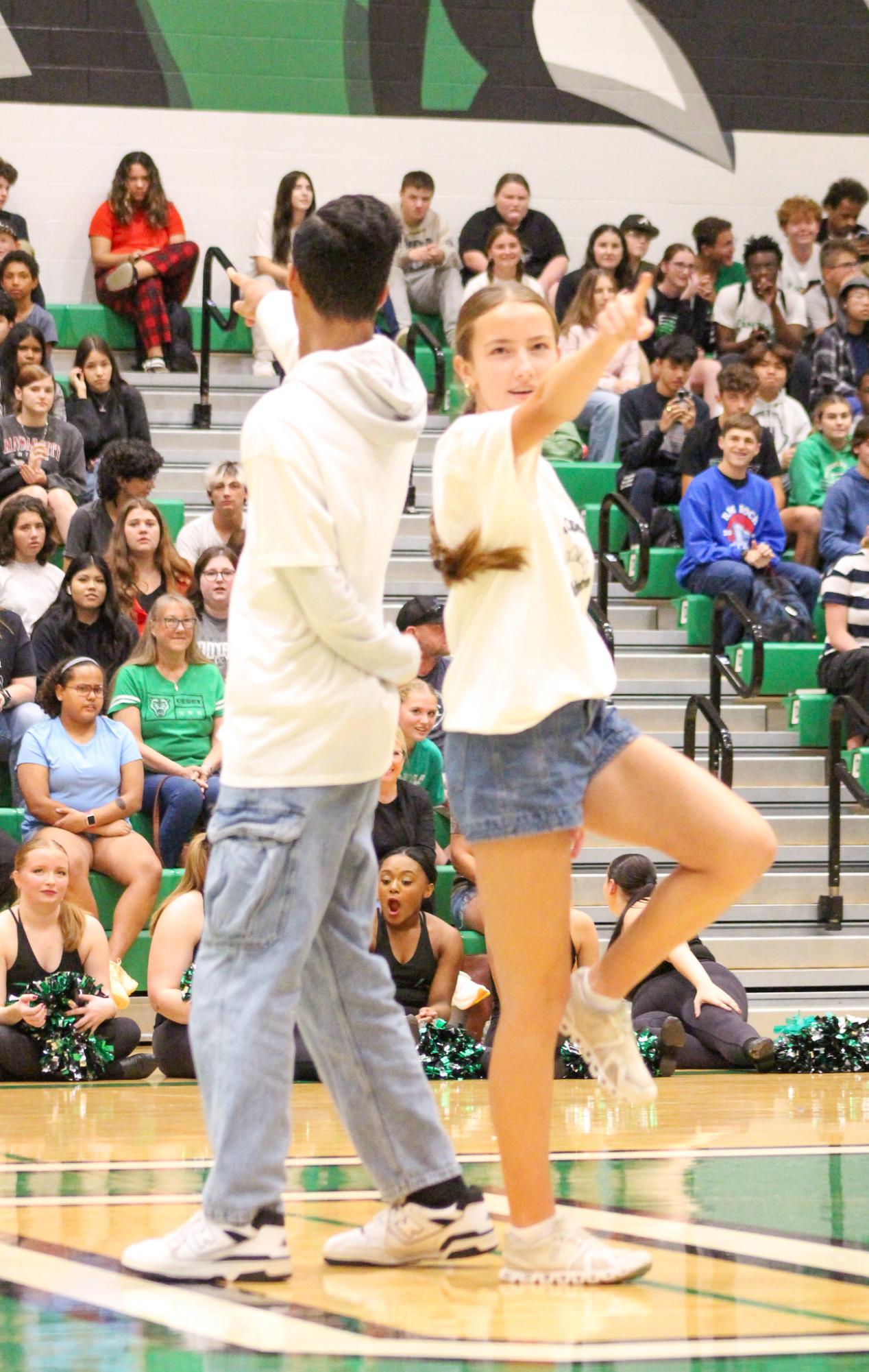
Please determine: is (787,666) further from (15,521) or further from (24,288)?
(24,288)

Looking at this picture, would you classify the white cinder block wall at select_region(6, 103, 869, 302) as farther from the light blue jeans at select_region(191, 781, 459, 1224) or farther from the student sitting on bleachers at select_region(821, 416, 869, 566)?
the light blue jeans at select_region(191, 781, 459, 1224)

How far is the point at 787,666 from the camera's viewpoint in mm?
8836

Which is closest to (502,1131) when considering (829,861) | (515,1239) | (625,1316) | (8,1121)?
(515,1239)

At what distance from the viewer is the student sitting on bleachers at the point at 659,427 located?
9.66 m

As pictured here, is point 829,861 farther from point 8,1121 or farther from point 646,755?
point 646,755

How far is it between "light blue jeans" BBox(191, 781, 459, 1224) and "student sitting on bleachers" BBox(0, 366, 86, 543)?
5913mm

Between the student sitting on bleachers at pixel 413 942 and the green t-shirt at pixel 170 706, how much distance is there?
1471 millimetres

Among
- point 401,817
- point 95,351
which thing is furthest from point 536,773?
point 95,351

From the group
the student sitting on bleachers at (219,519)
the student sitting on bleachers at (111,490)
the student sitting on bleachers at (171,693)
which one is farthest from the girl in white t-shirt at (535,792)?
the student sitting on bleachers at (219,519)

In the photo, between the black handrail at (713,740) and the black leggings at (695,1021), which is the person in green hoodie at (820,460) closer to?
the black handrail at (713,740)

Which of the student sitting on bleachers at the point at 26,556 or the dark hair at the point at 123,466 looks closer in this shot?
the student sitting on bleachers at the point at 26,556

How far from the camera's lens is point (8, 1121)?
4676mm

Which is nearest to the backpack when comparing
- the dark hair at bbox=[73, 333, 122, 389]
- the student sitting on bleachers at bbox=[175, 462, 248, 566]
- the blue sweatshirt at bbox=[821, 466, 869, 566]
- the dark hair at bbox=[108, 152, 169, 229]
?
the blue sweatshirt at bbox=[821, 466, 869, 566]

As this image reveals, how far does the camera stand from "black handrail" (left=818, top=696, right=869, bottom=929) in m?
7.59
